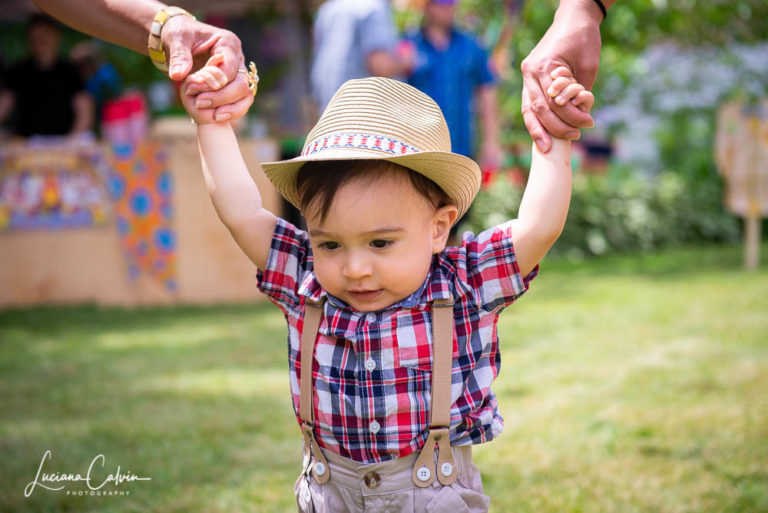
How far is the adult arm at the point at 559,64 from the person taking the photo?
5.03ft

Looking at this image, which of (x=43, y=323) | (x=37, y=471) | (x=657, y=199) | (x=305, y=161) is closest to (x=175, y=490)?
(x=37, y=471)

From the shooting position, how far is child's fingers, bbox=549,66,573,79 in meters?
1.51

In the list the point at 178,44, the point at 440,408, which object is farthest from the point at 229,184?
the point at 440,408

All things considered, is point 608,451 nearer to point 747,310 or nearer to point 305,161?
point 305,161

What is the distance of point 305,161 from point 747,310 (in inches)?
161

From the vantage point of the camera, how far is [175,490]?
7.94 ft

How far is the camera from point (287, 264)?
1728mm

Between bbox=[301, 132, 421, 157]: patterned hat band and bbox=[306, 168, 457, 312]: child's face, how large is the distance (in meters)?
0.06

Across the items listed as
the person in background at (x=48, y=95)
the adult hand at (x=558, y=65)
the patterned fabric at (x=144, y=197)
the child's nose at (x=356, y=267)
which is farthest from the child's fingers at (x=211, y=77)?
the person in background at (x=48, y=95)

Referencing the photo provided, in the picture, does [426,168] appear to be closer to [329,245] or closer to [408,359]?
[329,245]

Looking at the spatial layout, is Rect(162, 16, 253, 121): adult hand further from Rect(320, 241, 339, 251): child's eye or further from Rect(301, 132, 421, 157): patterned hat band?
Rect(320, 241, 339, 251): child's eye

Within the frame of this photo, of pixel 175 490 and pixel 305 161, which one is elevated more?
pixel 305 161

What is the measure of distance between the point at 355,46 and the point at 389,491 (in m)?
3.20

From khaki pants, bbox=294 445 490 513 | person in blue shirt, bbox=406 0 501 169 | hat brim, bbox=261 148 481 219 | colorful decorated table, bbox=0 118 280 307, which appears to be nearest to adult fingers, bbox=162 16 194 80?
hat brim, bbox=261 148 481 219
